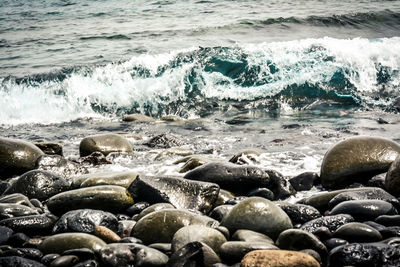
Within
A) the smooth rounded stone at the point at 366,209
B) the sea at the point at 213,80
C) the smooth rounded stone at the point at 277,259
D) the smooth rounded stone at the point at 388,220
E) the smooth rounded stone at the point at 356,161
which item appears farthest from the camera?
the sea at the point at 213,80

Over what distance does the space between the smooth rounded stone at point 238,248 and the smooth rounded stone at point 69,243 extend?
0.82m

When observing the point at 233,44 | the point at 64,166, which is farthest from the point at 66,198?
the point at 233,44

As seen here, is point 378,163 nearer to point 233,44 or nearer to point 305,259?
point 305,259

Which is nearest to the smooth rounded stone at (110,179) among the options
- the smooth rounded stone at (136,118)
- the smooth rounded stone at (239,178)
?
the smooth rounded stone at (239,178)

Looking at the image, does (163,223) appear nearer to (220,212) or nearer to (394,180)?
(220,212)

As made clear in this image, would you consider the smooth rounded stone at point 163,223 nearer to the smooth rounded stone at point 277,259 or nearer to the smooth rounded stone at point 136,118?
the smooth rounded stone at point 277,259

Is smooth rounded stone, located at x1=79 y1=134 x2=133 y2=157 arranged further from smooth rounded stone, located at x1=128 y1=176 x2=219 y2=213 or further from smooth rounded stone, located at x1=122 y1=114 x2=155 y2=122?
smooth rounded stone, located at x1=122 y1=114 x2=155 y2=122

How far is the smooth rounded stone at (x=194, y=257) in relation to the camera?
111 inches

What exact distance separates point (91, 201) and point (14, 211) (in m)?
0.59

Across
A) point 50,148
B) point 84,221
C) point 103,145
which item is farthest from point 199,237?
point 50,148

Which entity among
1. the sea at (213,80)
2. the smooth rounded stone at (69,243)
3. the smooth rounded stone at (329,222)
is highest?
the smooth rounded stone at (69,243)

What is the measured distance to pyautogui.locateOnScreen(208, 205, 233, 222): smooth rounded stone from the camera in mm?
3796

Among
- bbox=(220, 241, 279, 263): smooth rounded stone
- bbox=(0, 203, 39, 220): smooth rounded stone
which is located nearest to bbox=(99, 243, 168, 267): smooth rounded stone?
bbox=(220, 241, 279, 263): smooth rounded stone

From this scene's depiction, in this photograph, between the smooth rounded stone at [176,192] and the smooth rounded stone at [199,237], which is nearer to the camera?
the smooth rounded stone at [199,237]
